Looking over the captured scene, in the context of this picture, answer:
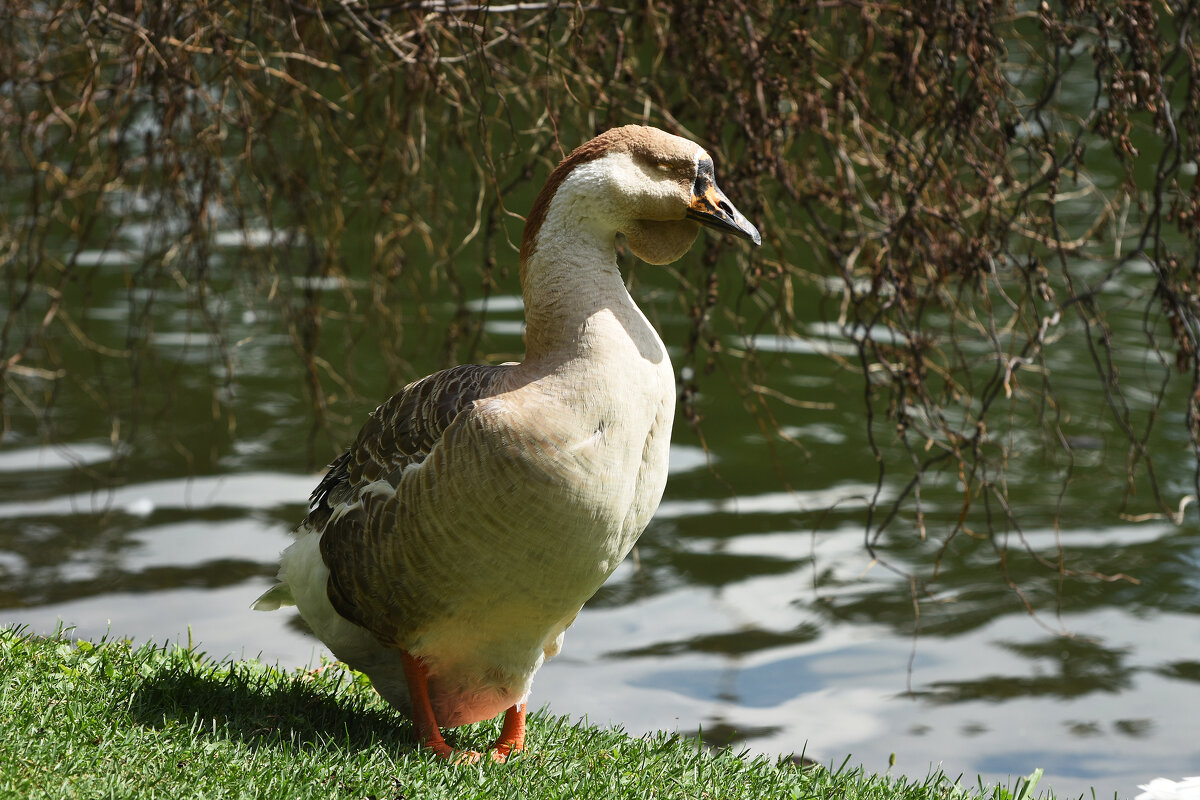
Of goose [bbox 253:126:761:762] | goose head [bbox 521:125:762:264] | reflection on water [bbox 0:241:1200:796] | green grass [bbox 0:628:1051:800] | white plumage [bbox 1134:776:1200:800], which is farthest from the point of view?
reflection on water [bbox 0:241:1200:796]

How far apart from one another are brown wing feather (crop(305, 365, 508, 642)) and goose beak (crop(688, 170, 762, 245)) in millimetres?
745

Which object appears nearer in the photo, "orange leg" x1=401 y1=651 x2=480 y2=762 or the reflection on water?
"orange leg" x1=401 y1=651 x2=480 y2=762

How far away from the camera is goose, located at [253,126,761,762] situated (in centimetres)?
339

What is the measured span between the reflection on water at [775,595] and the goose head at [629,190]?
1.81 meters

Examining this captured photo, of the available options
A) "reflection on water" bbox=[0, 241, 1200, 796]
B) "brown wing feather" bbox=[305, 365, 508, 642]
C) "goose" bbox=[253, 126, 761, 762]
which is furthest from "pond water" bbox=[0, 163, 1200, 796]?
"brown wing feather" bbox=[305, 365, 508, 642]

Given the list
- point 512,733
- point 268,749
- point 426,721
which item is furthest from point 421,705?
point 268,749

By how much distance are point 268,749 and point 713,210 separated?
2005 mm

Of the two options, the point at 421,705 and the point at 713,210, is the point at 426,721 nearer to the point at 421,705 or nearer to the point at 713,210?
the point at 421,705

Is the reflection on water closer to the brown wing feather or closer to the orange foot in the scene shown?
the orange foot

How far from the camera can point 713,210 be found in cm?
360

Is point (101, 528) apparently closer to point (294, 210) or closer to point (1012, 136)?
point (294, 210)

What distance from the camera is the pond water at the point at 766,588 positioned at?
5855 millimetres

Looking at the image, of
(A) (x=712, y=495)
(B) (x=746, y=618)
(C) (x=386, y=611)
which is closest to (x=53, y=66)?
(A) (x=712, y=495)

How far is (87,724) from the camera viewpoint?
3.45 m
